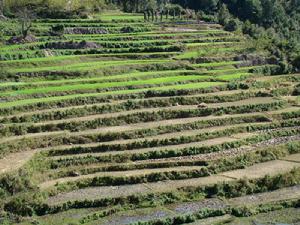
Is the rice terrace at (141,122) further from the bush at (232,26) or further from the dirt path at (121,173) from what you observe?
the bush at (232,26)

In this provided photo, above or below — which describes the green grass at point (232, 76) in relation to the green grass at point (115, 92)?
above

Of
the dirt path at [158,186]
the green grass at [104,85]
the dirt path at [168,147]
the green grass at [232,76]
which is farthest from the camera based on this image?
the green grass at [232,76]

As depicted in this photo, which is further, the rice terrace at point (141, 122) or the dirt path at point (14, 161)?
the dirt path at point (14, 161)

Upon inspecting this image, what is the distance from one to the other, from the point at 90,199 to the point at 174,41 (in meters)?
30.2

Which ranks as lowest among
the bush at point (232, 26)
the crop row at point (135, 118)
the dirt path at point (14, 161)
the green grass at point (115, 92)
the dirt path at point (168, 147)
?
the dirt path at point (14, 161)

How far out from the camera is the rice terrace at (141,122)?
24.5 meters

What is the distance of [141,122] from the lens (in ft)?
112

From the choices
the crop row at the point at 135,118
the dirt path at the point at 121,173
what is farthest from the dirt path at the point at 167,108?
the dirt path at the point at 121,173

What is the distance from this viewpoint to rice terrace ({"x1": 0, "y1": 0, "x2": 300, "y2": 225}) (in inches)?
966

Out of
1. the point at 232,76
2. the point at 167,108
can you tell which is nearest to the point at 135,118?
the point at 167,108

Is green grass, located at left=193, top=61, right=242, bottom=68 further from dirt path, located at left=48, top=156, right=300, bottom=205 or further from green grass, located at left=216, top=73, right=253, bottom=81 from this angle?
dirt path, located at left=48, top=156, right=300, bottom=205

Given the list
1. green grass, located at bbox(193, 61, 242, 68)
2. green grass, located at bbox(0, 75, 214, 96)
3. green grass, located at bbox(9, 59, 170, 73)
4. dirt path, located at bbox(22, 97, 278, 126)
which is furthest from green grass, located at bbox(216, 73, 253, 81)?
green grass, located at bbox(9, 59, 170, 73)

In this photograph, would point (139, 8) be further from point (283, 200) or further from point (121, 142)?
point (283, 200)

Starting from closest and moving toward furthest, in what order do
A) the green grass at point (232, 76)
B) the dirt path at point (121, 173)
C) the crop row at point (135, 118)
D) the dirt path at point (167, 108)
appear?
the dirt path at point (121, 173), the crop row at point (135, 118), the dirt path at point (167, 108), the green grass at point (232, 76)
